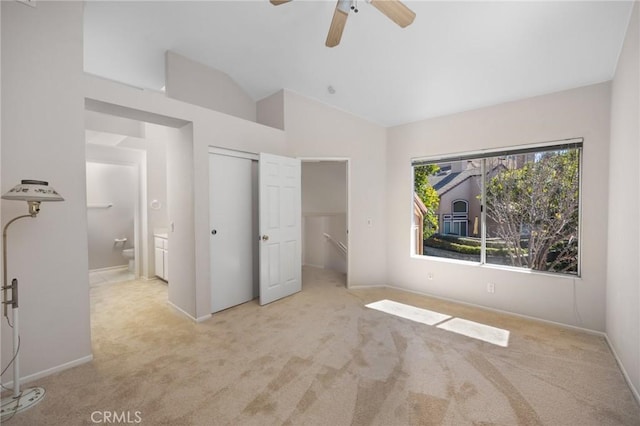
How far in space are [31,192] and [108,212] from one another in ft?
15.0

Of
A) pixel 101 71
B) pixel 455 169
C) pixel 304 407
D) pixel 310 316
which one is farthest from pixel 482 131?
pixel 101 71

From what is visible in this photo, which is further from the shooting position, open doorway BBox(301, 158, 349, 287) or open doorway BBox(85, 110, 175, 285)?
open doorway BBox(301, 158, 349, 287)

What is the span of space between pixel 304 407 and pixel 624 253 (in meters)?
2.77

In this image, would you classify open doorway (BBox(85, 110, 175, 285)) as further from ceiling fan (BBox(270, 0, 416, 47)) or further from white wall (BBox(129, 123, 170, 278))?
ceiling fan (BBox(270, 0, 416, 47))

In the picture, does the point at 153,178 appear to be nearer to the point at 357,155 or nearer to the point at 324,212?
the point at 324,212

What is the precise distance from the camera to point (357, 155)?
13.7ft

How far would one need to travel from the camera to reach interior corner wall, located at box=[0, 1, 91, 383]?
6.27 ft

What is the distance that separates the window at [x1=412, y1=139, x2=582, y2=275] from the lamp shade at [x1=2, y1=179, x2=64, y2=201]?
4.08 meters

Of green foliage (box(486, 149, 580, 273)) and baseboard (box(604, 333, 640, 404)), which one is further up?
green foliage (box(486, 149, 580, 273))

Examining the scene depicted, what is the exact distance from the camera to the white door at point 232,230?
3.23 metres

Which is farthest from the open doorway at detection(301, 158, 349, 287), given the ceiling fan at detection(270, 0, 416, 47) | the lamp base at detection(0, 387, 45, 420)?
the lamp base at detection(0, 387, 45, 420)

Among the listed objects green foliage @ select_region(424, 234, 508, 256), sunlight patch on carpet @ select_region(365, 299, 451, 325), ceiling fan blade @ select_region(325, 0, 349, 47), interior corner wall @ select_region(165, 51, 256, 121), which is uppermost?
interior corner wall @ select_region(165, 51, 256, 121)

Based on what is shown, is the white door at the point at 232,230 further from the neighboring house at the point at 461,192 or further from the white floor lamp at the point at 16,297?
the neighboring house at the point at 461,192

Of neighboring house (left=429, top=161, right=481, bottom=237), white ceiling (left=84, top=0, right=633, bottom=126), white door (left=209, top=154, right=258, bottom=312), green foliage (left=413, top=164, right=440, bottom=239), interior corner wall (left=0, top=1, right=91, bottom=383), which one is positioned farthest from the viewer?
green foliage (left=413, top=164, right=440, bottom=239)
